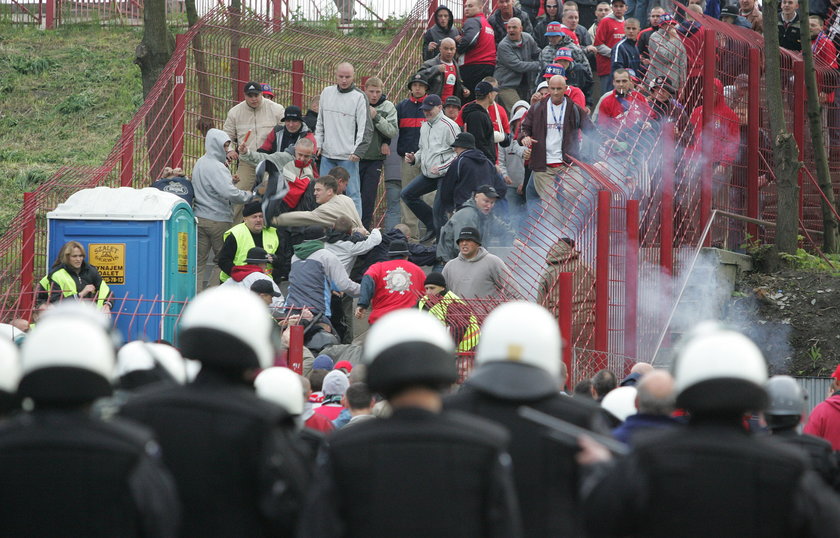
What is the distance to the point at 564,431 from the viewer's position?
16.3ft

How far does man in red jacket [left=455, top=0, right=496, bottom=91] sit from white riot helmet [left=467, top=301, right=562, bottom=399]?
1394cm

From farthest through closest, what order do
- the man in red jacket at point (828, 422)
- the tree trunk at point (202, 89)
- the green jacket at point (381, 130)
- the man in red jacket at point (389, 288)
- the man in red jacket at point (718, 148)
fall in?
the tree trunk at point (202, 89) < the green jacket at point (381, 130) < the man in red jacket at point (718, 148) < the man in red jacket at point (389, 288) < the man in red jacket at point (828, 422)

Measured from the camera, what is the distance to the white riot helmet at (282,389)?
5.82 m

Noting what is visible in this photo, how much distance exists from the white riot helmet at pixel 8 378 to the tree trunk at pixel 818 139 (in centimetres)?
1307

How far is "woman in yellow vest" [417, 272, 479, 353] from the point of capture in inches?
467

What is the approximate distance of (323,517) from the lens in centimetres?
451

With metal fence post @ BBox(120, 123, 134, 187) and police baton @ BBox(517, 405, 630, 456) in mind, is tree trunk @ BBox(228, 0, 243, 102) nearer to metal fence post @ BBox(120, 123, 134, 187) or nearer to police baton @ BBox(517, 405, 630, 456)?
metal fence post @ BBox(120, 123, 134, 187)

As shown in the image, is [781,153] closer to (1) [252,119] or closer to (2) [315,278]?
(2) [315,278]

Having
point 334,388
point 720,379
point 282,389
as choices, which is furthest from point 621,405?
point 334,388

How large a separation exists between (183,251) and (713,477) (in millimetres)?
10739

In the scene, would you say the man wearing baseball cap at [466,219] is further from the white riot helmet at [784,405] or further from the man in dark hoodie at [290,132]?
the white riot helmet at [784,405]

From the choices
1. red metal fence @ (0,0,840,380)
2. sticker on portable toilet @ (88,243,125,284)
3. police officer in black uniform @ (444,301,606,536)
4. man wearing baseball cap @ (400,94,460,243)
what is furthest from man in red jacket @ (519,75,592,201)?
police officer in black uniform @ (444,301,606,536)

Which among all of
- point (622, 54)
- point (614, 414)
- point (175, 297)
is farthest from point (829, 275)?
point (614, 414)

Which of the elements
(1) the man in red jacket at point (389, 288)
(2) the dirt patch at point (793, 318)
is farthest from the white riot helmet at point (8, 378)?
(2) the dirt patch at point (793, 318)
